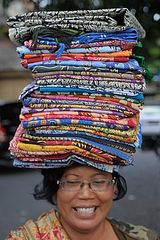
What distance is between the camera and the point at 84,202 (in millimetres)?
2600

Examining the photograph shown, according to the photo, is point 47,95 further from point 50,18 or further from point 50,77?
point 50,18

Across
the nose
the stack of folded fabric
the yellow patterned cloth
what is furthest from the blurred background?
the yellow patterned cloth

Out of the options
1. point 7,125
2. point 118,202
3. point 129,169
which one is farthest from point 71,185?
point 129,169

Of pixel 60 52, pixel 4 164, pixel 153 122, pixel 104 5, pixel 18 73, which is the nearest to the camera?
pixel 60 52

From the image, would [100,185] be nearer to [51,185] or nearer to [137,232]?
[51,185]

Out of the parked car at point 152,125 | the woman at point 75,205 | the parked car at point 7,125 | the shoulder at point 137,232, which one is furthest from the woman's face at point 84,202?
the parked car at point 152,125

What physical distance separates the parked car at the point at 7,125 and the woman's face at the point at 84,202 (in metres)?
9.48

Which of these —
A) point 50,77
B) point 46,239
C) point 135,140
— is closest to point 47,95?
point 50,77

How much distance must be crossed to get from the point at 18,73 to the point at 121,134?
92.0 feet

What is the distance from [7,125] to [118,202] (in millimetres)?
4140

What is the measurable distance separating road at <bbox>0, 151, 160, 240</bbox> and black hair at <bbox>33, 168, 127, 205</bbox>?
3.34 m

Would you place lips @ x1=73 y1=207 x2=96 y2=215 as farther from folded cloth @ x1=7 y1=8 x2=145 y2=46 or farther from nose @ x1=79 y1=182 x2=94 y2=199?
folded cloth @ x1=7 y1=8 x2=145 y2=46

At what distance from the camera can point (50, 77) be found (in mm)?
2555

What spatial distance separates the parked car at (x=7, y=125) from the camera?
12195 mm
